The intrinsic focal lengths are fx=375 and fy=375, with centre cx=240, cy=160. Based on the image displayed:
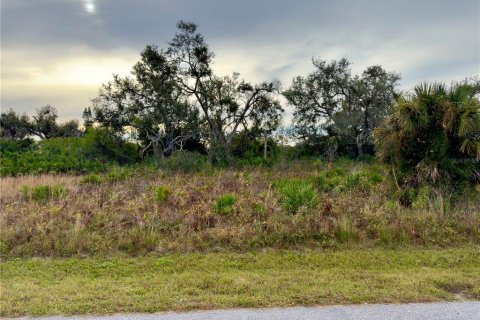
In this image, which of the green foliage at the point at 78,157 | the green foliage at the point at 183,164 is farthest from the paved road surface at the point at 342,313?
the green foliage at the point at 78,157

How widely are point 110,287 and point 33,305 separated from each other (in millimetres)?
852

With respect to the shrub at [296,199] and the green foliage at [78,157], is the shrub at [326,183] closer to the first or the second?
the shrub at [296,199]

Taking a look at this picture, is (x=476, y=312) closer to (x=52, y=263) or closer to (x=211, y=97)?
(x=52, y=263)

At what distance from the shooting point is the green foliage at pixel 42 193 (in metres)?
9.46

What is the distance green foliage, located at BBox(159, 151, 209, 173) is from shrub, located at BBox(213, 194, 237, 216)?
10.9m

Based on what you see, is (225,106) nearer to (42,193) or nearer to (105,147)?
(105,147)

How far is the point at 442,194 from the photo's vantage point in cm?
858

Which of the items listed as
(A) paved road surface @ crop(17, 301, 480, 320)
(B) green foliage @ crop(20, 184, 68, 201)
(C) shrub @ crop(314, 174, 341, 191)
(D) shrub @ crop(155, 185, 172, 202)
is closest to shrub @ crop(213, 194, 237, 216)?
(D) shrub @ crop(155, 185, 172, 202)

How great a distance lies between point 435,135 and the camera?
9156mm

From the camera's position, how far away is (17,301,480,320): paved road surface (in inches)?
146

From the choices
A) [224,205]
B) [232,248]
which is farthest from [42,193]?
[232,248]

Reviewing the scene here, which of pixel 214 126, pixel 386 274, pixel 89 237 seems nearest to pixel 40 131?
pixel 214 126

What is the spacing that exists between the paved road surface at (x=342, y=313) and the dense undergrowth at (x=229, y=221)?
101 inches

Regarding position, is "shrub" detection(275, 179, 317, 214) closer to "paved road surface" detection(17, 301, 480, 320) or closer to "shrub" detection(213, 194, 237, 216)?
"shrub" detection(213, 194, 237, 216)
